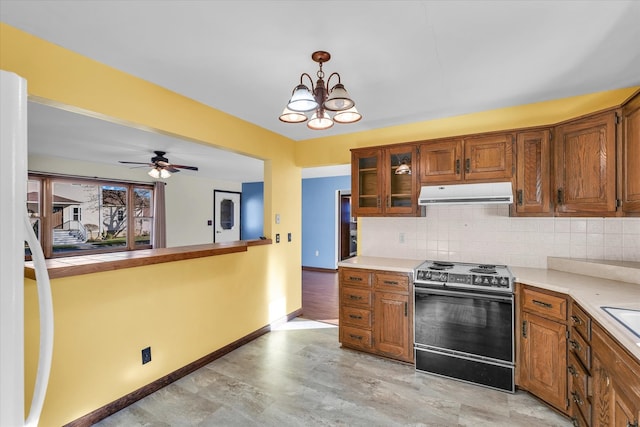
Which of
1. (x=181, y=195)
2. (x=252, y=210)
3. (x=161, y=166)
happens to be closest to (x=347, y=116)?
(x=161, y=166)

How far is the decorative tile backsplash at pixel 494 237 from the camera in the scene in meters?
2.56

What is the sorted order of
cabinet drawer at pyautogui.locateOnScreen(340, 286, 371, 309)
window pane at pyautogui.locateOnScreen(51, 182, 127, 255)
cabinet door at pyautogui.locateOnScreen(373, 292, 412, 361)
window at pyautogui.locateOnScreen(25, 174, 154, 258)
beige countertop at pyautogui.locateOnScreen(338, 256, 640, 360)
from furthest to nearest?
window pane at pyautogui.locateOnScreen(51, 182, 127, 255)
window at pyautogui.locateOnScreen(25, 174, 154, 258)
cabinet drawer at pyautogui.locateOnScreen(340, 286, 371, 309)
cabinet door at pyautogui.locateOnScreen(373, 292, 412, 361)
beige countertop at pyautogui.locateOnScreen(338, 256, 640, 360)

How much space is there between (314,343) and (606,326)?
250 centimetres

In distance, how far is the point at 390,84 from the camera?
2422mm

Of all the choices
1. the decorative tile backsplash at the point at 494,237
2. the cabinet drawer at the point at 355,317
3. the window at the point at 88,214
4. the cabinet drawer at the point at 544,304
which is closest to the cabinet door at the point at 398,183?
the decorative tile backsplash at the point at 494,237

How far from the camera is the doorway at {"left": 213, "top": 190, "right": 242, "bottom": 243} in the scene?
7861mm

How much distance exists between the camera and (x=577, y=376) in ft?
6.25

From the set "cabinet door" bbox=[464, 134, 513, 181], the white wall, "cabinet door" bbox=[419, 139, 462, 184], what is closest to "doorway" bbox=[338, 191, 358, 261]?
the white wall

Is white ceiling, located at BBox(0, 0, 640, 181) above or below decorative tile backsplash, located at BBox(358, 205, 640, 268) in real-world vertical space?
above

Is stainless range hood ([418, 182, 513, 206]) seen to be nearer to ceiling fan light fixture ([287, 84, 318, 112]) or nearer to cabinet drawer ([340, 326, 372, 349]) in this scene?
cabinet drawer ([340, 326, 372, 349])

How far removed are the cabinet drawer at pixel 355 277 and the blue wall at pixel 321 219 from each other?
387cm

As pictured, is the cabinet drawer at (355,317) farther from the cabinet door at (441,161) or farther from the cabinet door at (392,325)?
the cabinet door at (441,161)

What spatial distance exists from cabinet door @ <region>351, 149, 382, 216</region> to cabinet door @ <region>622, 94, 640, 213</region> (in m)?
1.91

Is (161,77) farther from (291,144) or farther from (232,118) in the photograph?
(291,144)
